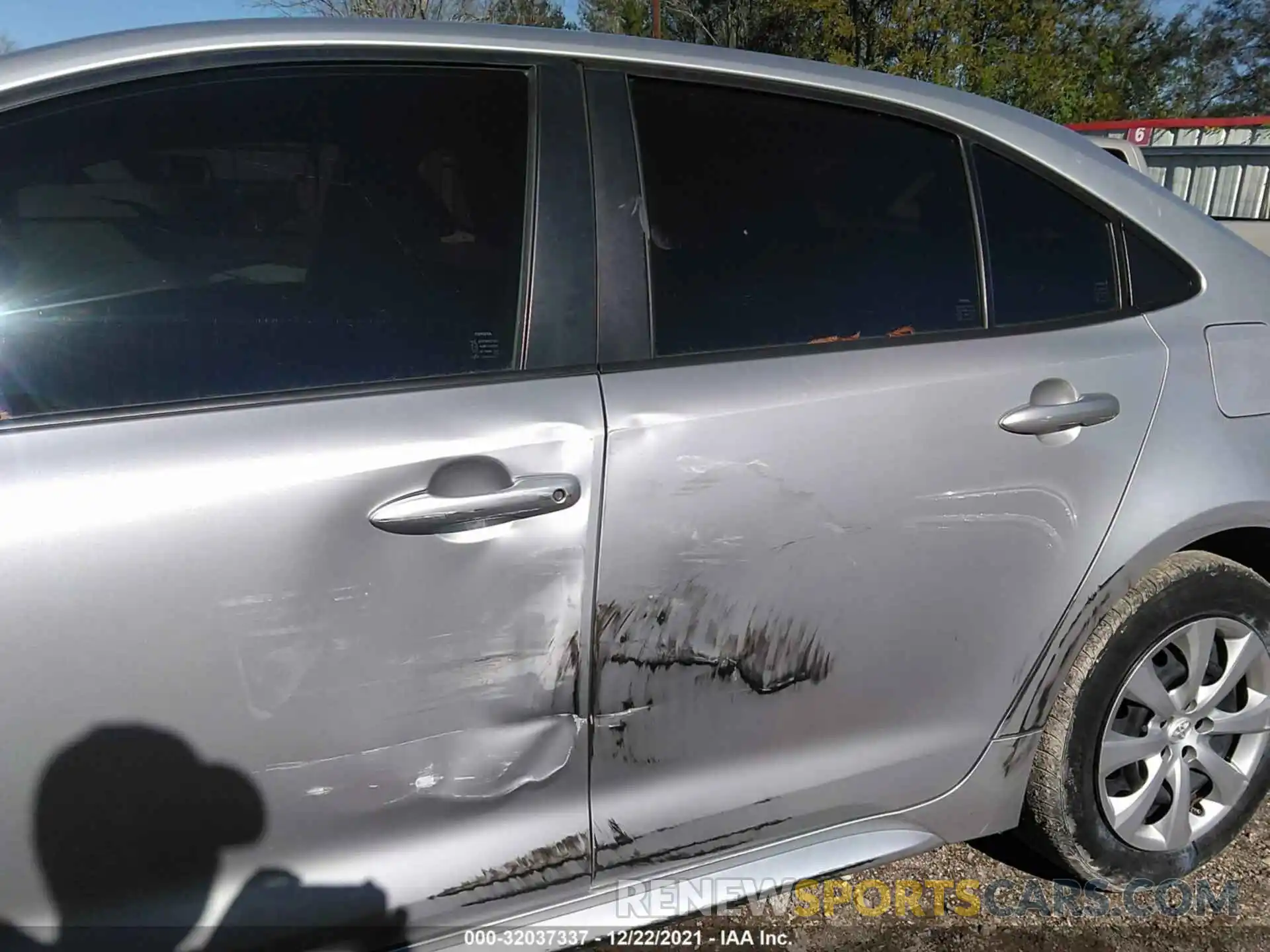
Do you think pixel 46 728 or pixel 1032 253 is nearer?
pixel 46 728

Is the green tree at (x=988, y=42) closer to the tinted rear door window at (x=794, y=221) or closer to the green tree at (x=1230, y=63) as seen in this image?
the green tree at (x=1230, y=63)

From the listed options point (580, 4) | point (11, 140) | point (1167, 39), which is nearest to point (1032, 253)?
point (11, 140)

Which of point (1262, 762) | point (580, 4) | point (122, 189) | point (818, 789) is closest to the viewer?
point (122, 189)

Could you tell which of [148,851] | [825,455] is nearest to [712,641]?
[825,455]

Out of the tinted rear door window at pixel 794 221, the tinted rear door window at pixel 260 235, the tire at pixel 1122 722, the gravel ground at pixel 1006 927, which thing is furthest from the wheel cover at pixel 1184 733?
the tinted rear door window at pixel 260 235

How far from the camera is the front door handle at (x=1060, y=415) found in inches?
68.4

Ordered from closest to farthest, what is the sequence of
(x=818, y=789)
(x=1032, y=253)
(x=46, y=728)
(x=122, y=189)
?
1. (x=46, y=728)
2. (x=122, y=189)
3. (x=818, y=789)
4. (x=1032, y=253)

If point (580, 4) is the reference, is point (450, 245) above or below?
below

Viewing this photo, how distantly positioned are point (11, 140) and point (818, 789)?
1.60m

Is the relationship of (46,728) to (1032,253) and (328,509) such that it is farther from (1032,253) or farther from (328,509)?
(1032,253)

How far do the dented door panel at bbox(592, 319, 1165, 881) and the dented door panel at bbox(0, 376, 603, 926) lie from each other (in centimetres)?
10

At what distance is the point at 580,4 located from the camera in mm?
33656

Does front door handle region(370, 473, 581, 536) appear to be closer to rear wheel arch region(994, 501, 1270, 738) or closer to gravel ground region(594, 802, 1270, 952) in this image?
rear wheel arch region(994, 501, 1270, 738)

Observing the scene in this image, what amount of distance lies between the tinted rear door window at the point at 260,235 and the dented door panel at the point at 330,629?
0.28 feet
